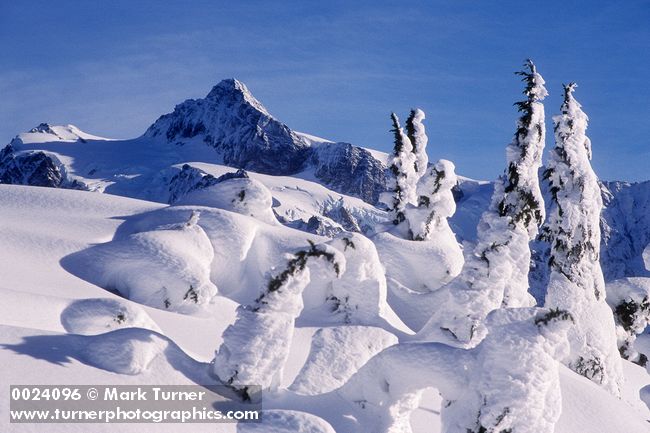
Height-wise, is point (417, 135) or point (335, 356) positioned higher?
point (417, 135)

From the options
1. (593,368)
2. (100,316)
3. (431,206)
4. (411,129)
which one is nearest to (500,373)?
(100,316)

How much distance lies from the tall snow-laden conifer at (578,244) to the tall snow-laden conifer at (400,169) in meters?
8.53

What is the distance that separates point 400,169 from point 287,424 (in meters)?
23.0

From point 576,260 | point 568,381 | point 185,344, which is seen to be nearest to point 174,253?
point 185,344

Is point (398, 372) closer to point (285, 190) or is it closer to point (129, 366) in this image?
point (129, 366)

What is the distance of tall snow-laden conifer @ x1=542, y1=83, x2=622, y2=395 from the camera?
2516cm

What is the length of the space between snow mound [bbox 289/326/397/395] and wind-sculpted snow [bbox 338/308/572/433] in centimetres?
242

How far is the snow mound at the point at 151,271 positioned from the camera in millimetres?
21219

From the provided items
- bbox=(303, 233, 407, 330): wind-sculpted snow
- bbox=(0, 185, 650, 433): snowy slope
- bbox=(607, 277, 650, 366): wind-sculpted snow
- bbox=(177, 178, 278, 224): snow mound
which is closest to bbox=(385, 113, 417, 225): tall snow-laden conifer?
bbox=(177, 178, 278, 224): snow mound

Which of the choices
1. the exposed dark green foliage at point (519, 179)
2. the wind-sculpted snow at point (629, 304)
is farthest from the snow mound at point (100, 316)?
the wind-sculpted snow at point (629, 304)

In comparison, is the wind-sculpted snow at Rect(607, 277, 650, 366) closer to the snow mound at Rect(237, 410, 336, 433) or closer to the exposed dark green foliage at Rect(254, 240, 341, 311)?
the exposed dark green foliage at Rect(254, 240, 341, 311)

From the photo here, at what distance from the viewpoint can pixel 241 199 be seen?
94.3ft

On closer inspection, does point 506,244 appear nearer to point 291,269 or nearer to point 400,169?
point 291,269

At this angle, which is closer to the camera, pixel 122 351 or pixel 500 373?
pixel 500 373
